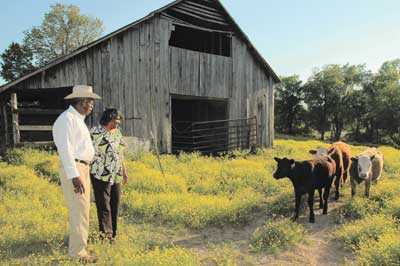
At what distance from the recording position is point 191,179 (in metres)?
9.19

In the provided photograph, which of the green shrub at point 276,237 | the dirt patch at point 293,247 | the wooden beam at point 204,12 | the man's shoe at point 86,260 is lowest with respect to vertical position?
the dirt patch at point 293,247

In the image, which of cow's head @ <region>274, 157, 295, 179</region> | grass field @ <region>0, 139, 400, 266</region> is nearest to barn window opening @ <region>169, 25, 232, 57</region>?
grass field @ <region>0, 139, 400, 266</region>

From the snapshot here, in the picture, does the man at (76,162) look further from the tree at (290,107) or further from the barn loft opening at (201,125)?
the tree at (290,107)

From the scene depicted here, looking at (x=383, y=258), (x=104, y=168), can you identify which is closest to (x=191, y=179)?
(x=104, y=168)

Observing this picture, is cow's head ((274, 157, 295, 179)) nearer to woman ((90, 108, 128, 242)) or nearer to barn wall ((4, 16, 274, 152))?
woman ((90, 108, 128, 242))

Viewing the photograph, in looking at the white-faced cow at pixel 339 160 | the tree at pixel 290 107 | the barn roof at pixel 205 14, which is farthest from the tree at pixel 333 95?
the white-faced cow at pixel 339 160

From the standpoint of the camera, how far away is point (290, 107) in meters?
51.3

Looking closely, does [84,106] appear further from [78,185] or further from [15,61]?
[15,61]

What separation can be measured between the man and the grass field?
0.43m

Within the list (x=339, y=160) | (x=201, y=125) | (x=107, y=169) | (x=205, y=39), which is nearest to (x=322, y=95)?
(x=201, y=125)

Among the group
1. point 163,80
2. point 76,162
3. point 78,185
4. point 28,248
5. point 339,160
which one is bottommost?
point 28,248

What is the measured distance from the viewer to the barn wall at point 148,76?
1135cm

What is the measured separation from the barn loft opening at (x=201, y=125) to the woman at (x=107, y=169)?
9307mm

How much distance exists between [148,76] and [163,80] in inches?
26.6
